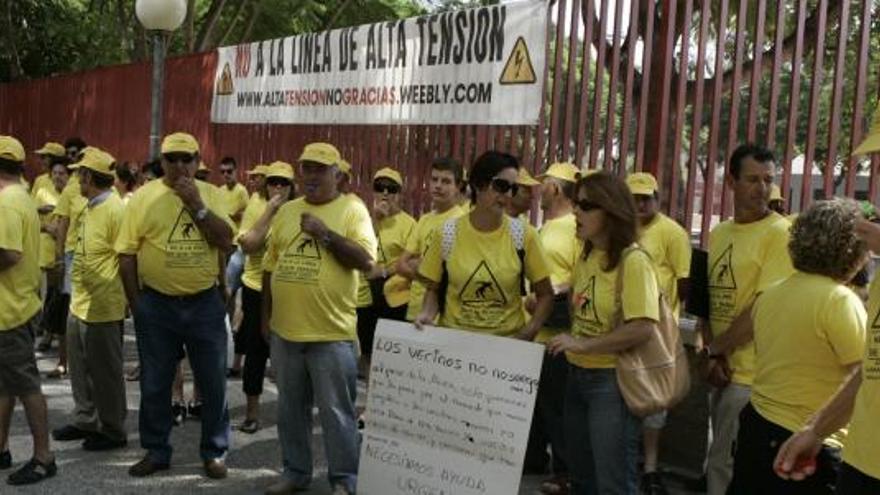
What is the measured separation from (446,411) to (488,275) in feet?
2.11

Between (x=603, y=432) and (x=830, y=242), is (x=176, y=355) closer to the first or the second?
(x=603, y=432)

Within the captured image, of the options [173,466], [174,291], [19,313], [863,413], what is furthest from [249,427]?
[863,413]

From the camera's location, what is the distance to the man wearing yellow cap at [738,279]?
4391 millimetres

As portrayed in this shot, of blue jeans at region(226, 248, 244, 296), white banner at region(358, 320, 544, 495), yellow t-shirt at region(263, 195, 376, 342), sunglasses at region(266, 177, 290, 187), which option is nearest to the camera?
white banner at region(358, 320, 544, 495)

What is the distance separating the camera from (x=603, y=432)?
12.2ft

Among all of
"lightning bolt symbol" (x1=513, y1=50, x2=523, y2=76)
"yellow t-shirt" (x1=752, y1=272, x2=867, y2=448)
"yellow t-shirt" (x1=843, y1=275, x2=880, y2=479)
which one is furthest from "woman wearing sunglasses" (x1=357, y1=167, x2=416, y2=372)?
"yellow t-shirt" (x1=843, y1=275, x2=880, y2=479)

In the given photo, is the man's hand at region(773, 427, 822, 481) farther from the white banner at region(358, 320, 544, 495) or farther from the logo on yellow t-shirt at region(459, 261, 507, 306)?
the logo on yellow t-shirt at region(459, 261, 507, 306)

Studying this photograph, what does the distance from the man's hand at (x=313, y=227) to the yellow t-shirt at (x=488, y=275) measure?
570mm

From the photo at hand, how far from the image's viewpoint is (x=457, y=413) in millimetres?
4262

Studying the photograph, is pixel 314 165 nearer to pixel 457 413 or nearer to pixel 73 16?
pixel 457 413

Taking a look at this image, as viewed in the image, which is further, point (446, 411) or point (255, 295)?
point (255, 295)

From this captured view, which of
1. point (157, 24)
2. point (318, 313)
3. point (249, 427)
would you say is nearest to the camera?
point (318, 313)

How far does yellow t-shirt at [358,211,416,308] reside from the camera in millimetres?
6918

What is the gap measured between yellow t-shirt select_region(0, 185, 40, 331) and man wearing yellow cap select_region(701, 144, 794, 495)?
3.46 meters
